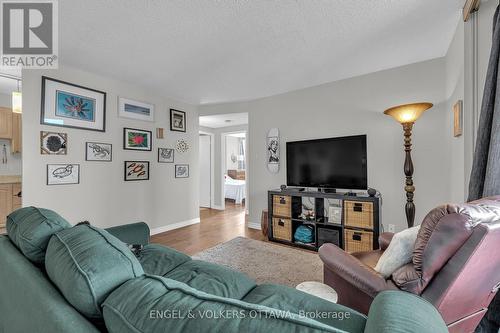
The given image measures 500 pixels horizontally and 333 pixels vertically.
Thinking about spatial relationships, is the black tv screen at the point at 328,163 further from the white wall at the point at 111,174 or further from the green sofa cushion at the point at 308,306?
the green sofa cushion at the point at 308,306

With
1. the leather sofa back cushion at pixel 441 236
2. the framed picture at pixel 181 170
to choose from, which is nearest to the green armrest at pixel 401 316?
the leather sofa back cushion at pixel 441 236

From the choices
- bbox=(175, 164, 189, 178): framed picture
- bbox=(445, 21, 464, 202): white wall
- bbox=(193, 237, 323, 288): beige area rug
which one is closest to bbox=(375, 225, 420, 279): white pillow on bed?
bbox=(193, 237, 323, 288): beige area rug

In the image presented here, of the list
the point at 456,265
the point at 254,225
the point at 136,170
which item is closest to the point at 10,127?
the point at 136,170

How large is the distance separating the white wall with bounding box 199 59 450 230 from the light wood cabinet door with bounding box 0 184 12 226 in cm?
432

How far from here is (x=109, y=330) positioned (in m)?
0.58

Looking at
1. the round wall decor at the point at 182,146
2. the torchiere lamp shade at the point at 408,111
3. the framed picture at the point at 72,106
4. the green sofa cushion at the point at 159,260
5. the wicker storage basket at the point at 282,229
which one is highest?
the framed picture at the point at 72,106

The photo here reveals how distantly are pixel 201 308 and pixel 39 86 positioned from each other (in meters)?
3.51

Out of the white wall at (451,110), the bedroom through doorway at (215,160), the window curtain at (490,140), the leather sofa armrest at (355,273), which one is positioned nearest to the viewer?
the leather sofa armrest at (355,273)

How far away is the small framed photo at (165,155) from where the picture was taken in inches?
160

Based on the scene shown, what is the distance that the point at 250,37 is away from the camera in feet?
7.38

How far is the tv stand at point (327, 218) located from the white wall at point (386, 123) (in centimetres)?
48

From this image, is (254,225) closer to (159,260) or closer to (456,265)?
(159,260)

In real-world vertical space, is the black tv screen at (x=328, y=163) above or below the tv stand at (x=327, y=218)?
above

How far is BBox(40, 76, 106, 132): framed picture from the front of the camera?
9.31ft
